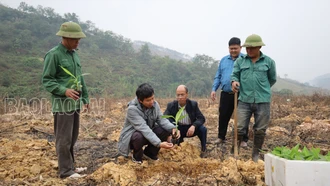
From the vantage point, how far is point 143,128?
129 inches

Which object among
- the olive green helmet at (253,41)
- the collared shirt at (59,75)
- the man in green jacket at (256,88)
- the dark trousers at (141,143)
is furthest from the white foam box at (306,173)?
the collared shirt at (59,75)

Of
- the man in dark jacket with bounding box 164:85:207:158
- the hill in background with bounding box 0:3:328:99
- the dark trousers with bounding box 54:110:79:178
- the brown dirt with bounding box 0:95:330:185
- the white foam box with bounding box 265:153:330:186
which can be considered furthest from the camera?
the hill in background with bounding box 0:3:328:99

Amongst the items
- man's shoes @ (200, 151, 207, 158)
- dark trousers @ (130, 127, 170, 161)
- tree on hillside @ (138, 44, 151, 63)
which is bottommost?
man's shoes @ (200, 151, 207, 158)

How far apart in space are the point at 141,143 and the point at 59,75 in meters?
1.18

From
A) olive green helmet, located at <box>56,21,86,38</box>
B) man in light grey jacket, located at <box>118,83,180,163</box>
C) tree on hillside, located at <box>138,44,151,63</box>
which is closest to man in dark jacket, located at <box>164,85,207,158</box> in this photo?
man in light grey jacket, located at <box>118,83,180,163</box>

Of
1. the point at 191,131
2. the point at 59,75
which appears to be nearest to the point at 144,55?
the point at 191,131

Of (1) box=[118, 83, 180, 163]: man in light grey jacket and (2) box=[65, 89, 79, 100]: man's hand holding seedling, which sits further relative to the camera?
(1) box=[118, 83, 180, 163]: man in light grey jacket

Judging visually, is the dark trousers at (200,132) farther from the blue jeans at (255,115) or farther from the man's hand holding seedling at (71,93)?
the man's hand holding seedling at (71,93)

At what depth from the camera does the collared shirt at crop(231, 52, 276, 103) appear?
12.0ft

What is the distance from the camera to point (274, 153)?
249cm

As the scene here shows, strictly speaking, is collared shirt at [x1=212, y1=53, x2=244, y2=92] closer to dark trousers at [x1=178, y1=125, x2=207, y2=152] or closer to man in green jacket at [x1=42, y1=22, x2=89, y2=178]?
dark trousers at [x1=178, y1=125, x2=207, y2=152]

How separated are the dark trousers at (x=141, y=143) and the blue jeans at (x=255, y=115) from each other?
0.99 m

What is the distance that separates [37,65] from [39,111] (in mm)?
22318

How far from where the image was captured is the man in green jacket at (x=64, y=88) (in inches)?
115
